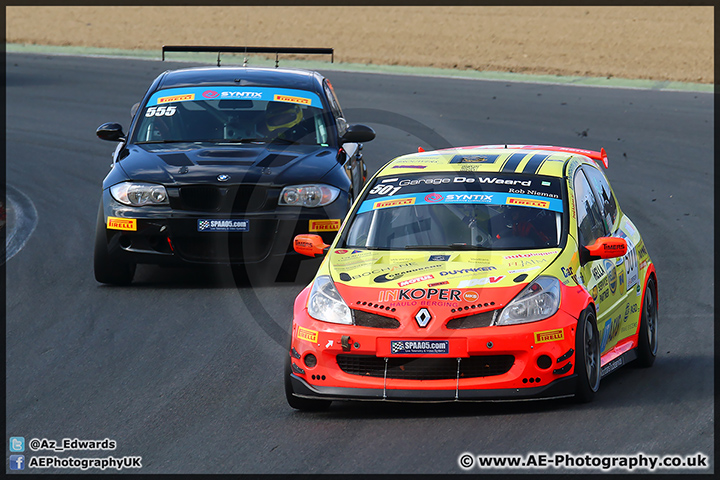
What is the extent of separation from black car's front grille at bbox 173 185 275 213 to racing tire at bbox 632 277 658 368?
3641 mm

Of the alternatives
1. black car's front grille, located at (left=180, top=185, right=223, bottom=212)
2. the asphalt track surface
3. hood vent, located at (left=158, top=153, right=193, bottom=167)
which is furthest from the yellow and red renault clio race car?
hood vent, located at (left=158, top=153, right=193, bottom=167)

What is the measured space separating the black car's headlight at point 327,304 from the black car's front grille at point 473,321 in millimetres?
618

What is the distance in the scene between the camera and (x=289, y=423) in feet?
22.3

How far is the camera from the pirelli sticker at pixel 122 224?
34.5ft

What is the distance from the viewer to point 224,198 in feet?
34.3

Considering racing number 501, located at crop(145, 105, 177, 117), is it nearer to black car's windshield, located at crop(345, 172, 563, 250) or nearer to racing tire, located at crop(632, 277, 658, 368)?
black car's windshield, located at crop(345, 172, 563, 250)

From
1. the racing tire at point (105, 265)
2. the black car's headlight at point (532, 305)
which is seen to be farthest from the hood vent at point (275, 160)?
the black car's headlight at point (532, 305)

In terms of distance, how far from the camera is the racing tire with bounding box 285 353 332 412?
275 inches

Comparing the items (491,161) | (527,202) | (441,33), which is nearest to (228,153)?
(491,161)

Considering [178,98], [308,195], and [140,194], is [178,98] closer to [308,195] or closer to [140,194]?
[140,194]

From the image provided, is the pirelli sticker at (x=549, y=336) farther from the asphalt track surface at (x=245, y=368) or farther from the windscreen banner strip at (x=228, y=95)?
the windscreen banner strip at (x=228, y=95)

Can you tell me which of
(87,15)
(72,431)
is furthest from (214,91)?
(87,15)

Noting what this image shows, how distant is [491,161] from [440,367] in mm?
2109
